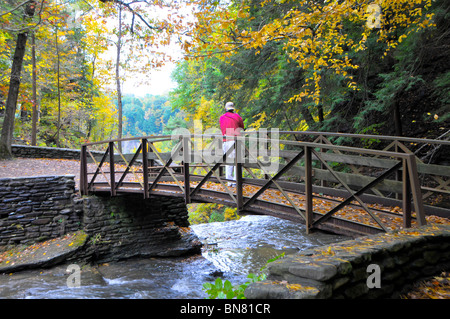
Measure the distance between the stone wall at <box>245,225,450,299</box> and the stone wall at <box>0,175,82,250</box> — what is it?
8063mm

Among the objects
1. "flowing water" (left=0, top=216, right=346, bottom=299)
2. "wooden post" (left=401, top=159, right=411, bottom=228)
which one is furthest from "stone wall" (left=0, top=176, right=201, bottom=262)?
"wooden post" (left=401, top=159, right=411, bottom=228)

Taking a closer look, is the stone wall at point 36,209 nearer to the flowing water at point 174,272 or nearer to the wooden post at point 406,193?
the flowing water at point 174,272

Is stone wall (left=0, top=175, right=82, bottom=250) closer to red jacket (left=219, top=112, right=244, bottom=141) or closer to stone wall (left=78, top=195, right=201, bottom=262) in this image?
stone wall (left=78, top=195, right=201, bottom=262)

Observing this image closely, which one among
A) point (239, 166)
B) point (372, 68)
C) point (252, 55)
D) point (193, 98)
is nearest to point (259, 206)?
point (239, 166)

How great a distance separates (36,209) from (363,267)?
8.97 meters

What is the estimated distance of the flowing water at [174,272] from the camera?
21.9 feet

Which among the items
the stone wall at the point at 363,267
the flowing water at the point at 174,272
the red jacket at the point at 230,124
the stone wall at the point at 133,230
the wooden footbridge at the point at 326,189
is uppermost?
the red jacket at the point at 230,124

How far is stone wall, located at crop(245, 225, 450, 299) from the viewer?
2.52 m

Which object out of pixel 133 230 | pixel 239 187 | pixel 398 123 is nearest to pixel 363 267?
pixel 239 187

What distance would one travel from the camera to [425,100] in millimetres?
9086

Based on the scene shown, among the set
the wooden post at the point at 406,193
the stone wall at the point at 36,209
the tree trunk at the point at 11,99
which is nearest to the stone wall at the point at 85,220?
the stone wall at the point at 36,209

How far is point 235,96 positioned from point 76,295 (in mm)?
9426

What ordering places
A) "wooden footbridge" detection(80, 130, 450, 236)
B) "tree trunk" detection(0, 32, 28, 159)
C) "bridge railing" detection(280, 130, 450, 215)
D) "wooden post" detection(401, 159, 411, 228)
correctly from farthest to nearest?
"tree trunk" detection(0, 32, 28, 159) → "bridge railing" detection(280, 130, 450, 215) → "wooden footbridge" detection(80, 130, 450, 236) → "wooden post" detection(401, 159, 411, 228)

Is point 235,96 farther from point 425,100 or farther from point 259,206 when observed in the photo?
point 259,206
